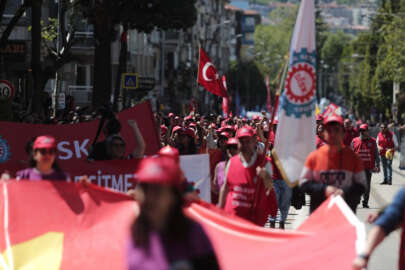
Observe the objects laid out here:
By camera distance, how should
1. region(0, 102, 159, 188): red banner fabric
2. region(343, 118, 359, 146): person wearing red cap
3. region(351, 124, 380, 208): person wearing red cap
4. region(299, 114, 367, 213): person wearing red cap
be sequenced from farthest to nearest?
region(343, 118, 359, 146): person wearing red cap < region(351, 124, 380, 208): person wearing red cap < region(0, 102, 159, 188): red banner fabric < region(299, 114, 367, 213): person wearing red cap

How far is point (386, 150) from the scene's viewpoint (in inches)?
1058

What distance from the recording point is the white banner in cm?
1139

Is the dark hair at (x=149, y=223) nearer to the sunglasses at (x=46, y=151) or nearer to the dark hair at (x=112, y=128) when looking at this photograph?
the sunglasses at (x=46, y=151)

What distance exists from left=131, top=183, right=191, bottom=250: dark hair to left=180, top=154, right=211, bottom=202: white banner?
6.63m

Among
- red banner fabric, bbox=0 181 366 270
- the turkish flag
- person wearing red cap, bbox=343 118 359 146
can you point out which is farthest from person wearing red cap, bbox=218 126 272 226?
the turkish flag

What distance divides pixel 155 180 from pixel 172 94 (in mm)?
75681

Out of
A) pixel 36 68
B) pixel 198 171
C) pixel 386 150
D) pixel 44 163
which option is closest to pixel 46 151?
pixel 44 163

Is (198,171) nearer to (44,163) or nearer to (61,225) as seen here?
(61,225)

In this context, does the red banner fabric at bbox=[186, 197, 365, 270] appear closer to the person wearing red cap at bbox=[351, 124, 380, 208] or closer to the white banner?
the white banner

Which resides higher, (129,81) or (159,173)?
(159,173)

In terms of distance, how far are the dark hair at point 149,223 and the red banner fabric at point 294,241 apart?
7.85ft

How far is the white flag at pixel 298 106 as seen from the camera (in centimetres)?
969

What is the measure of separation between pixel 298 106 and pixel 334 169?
3.44ft

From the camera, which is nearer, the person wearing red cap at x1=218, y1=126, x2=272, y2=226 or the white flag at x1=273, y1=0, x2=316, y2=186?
the white flag at x1=273, y1=0, x2=316, y2=186
